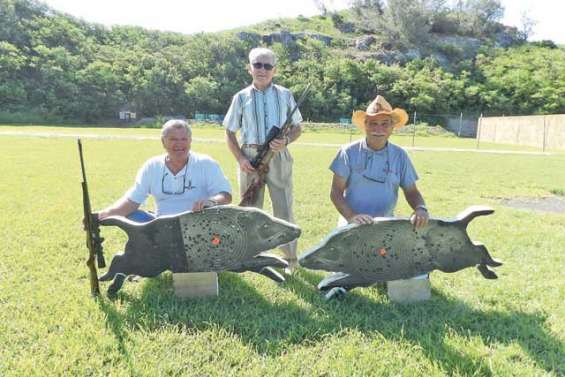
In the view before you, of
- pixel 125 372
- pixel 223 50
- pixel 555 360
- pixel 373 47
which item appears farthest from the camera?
pixel 373 47

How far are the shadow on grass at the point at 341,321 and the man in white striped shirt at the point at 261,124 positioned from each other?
870 mm

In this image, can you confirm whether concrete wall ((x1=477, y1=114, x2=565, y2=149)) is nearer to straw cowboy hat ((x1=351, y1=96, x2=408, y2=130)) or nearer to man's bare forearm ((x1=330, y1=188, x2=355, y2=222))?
straw cowboy hat ((x1=351, y1=96, x2=408, y2=130))

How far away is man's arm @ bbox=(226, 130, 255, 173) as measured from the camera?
13.0ft

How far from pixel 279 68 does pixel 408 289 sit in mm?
69261

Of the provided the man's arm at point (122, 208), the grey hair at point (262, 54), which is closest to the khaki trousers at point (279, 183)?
the grey hair at point (262, 54)

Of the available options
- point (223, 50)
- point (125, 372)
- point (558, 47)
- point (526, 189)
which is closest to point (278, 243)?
point (125, 372)

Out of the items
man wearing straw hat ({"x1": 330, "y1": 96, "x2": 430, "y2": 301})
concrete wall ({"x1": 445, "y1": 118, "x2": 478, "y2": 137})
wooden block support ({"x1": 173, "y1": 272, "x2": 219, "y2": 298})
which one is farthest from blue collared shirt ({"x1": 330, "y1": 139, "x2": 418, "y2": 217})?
concrete wall ({"x1": 445, "y1": 118, "x2": 478, "y2": 137})

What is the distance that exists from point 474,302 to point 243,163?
7.47 feet

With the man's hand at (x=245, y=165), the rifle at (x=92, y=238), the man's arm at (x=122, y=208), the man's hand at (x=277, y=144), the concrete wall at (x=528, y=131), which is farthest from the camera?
the concrete wall at (x=528, y=131)

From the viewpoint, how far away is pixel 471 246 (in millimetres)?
3264

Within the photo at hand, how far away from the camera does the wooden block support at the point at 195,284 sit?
3355 mm

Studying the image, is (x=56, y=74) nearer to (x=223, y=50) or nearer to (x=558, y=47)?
(x=223, y=50)

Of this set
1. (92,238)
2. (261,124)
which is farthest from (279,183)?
(92,238)

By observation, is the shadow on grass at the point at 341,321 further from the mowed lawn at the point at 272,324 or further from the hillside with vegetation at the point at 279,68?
the hillside with vegetation at the point at 279,68
